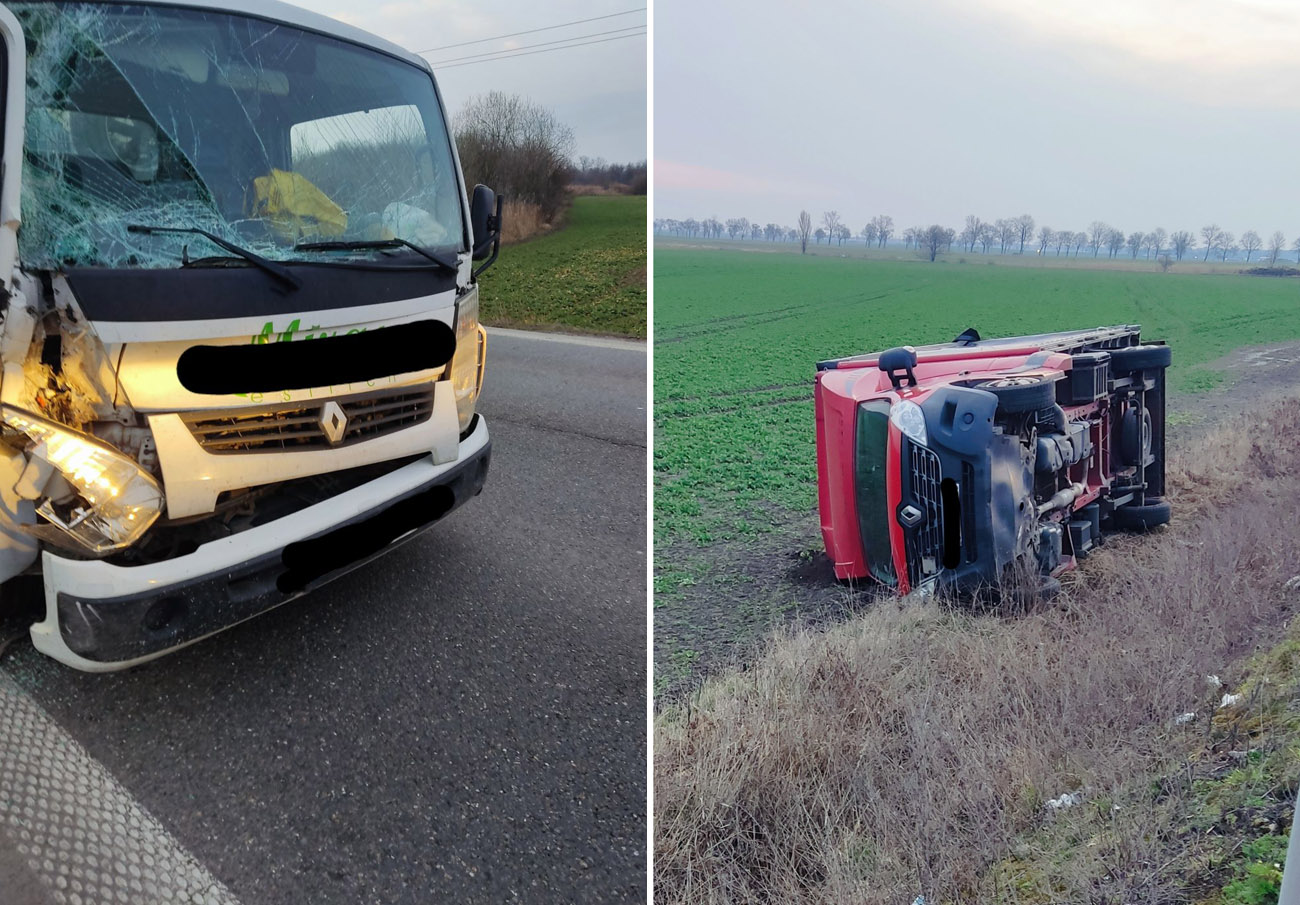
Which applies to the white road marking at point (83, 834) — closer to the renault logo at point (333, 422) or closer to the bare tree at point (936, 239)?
the renault logo at point (333, 422)

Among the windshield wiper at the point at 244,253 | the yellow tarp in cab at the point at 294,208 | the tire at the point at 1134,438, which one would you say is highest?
the yellow tarp in cab at the point at 294,208

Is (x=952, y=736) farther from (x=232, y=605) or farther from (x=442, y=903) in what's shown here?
(x=232, y=605)

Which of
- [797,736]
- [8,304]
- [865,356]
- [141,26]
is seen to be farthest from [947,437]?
[141,26]

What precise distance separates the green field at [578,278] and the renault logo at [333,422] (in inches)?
33.5

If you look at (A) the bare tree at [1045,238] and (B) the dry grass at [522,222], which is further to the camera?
(B) the dry grass at [522,222]

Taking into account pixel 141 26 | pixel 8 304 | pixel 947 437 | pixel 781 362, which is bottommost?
pixel 947 437

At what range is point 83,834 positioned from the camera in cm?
180

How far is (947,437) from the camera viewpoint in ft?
5.17

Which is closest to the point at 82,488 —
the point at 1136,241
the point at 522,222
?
the point at 1136,241

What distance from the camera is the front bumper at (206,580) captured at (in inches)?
75.8

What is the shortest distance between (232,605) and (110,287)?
721 millimetres

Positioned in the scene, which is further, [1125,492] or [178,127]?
[178,127]

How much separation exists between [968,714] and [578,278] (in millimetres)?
4740

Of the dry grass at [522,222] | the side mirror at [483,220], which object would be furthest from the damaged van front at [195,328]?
the dry grass at [522,222]
